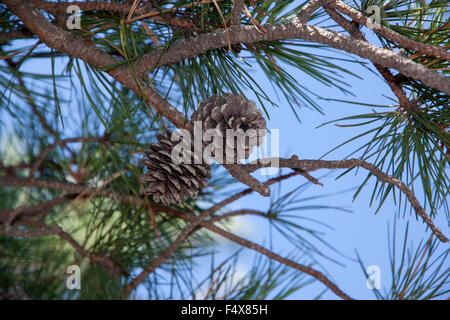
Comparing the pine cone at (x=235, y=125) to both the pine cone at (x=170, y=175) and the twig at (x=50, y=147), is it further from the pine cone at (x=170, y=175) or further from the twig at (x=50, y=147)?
the twig at (x=50, y=147)

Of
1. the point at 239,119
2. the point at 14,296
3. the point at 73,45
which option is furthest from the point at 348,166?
the point at 14,296

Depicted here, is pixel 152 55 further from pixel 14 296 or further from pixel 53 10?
pixel 14 296

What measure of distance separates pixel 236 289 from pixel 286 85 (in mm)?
269

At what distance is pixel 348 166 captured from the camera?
0.26 metres

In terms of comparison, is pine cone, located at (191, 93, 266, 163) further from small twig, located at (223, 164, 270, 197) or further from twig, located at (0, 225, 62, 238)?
twig, located at (0, 225, 62, 238)

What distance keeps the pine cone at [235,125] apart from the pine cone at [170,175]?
38 millimetres

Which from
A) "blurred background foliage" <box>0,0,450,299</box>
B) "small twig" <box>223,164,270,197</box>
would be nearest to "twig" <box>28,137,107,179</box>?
"blurred background foliage" <box>0,0,450,299</box>

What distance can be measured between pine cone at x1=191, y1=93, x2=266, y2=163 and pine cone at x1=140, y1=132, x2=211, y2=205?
38 mm

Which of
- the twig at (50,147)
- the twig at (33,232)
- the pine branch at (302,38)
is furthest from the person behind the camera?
the twig at (50,147)

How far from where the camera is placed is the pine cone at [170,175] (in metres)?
0.31

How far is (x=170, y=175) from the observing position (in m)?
0.31

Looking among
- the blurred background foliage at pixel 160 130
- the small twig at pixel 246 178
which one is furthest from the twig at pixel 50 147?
the small twig at pixel 246 178

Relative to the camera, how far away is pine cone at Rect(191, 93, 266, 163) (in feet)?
0.87
